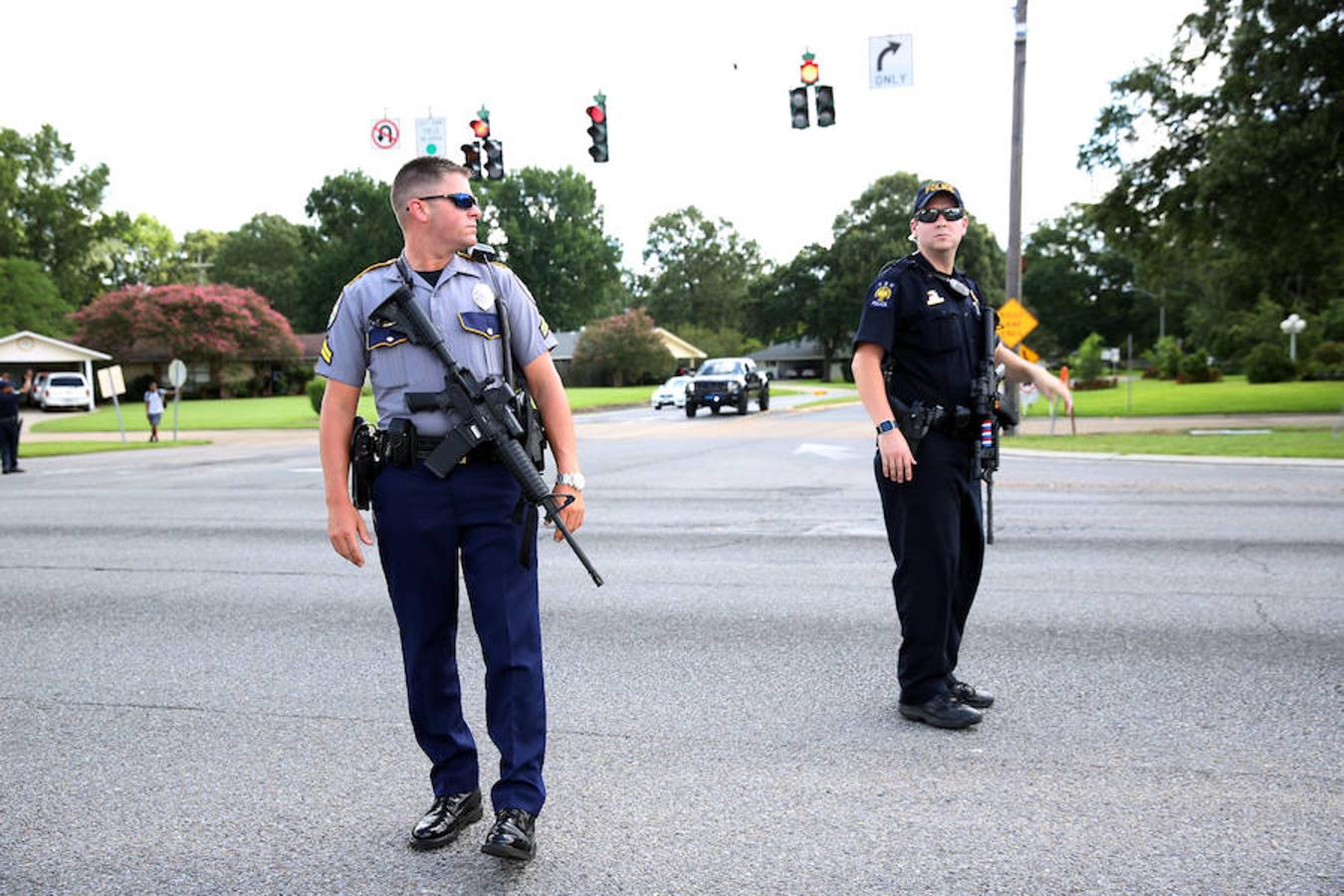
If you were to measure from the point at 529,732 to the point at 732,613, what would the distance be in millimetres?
3398

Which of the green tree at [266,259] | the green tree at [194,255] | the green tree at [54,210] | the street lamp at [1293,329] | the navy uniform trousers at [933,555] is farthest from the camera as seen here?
the green tree at [194,255]

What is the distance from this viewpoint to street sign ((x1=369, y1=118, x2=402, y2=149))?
64.1 feet

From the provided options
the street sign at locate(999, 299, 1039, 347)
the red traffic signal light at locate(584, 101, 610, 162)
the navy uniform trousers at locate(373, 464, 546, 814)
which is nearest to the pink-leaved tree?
the red traffic signal light at locate(584, 101, 610, 162)

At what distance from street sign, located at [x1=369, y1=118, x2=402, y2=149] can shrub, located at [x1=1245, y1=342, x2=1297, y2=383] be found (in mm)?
41444

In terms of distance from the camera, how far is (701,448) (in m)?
22.5

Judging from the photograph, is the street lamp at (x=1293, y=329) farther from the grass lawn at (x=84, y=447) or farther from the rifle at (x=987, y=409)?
the rifle at (x=987, y=409)

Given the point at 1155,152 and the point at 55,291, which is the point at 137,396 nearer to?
the point at 55,291

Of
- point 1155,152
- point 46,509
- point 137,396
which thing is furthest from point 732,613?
point 137,396

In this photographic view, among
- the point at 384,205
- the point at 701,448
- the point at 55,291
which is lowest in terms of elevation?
the point at 701,448

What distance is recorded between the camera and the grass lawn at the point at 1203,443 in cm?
1758

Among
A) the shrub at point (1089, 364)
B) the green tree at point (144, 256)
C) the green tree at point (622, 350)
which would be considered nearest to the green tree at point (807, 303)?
the green tree at point (622, 350)

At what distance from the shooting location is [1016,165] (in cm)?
2262

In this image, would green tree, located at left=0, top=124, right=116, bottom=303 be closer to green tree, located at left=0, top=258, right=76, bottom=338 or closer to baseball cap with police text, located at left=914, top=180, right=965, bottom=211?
green tree, located at left=0, top=258, right=76, bottom=338

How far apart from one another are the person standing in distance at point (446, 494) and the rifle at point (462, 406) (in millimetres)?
36
